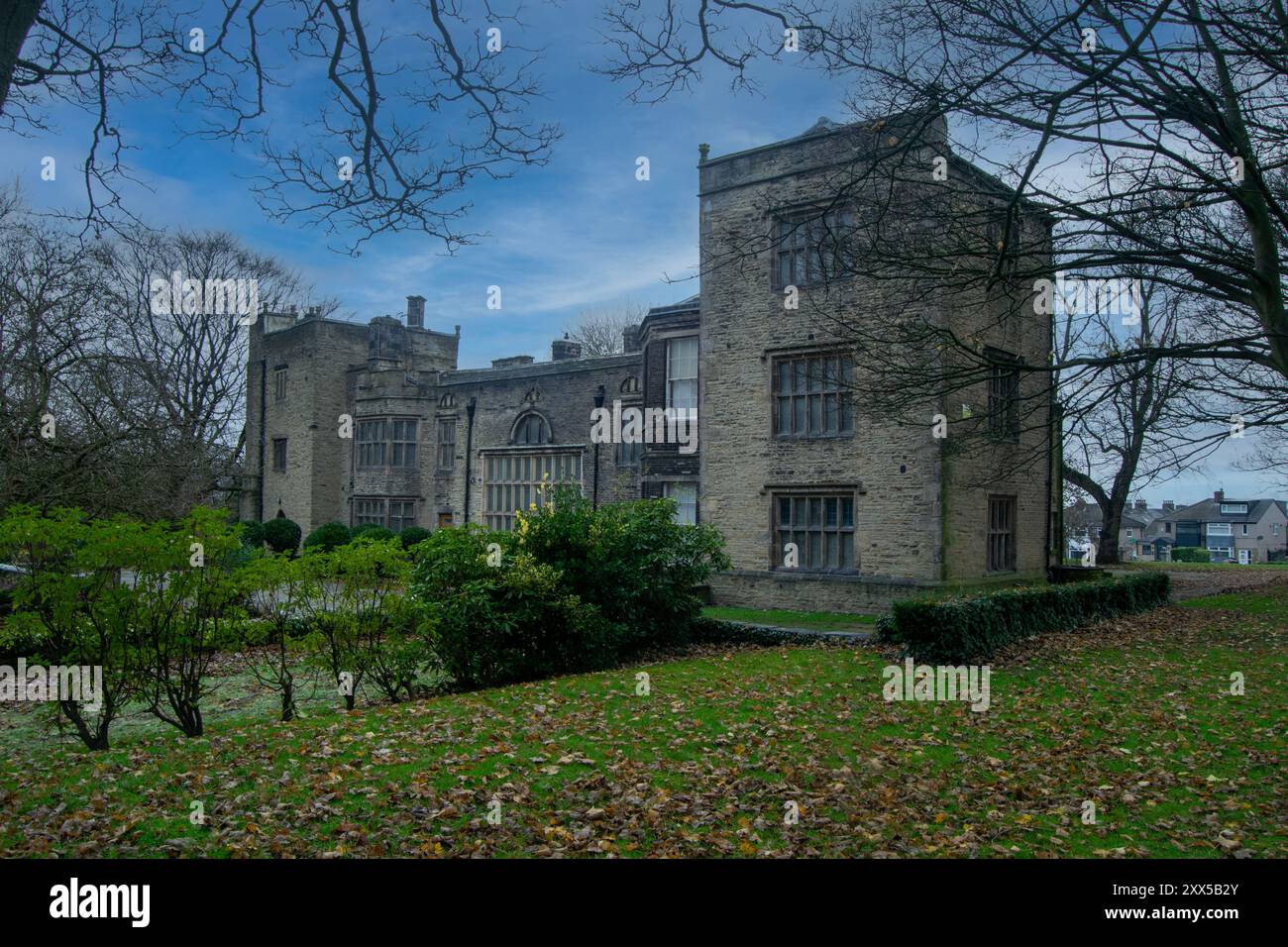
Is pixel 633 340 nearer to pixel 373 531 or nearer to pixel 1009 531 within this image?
pixel 373 531

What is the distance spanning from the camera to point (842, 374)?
66.7ft

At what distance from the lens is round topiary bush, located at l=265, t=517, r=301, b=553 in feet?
121

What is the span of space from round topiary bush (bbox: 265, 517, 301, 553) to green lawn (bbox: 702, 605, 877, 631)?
23.0 meters

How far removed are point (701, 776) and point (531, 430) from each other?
80.3ft

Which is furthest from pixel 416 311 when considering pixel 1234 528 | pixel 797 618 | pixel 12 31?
pixel 1234 528

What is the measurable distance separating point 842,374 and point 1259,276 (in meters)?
11.0

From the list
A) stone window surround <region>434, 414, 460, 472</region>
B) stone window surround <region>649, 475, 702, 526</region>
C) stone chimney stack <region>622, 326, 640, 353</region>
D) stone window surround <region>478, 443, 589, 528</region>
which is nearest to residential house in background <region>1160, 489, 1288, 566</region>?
stone chimney stack <region>622, 326, 640, 353</region>

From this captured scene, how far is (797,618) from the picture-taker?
Result: 19.2m

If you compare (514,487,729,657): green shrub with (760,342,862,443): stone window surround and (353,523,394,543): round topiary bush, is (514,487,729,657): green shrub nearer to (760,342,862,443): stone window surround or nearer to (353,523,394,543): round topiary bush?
(760,342,862,443): stone window surround

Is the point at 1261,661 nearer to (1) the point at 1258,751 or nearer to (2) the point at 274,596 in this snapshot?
(1) the point at 1258,751

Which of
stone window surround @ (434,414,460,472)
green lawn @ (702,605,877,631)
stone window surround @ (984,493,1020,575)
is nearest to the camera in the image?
green lawn @ (702,605,877,631)

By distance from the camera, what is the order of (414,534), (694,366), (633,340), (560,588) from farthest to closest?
1. (414,534)
2. (633,340)
3. (694,366)
4. (560,588)

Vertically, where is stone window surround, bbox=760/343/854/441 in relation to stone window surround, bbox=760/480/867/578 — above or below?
above
